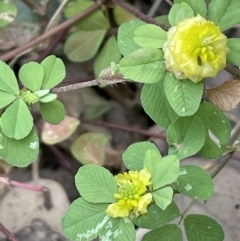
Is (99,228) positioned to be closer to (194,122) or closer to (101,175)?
(101,175)

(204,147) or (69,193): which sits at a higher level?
(204,147)

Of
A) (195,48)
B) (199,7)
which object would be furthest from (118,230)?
(199,7)

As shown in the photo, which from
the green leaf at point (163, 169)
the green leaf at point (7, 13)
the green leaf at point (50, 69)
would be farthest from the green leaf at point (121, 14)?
the green leaf at point (163, 169)

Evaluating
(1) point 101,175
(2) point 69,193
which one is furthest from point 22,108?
(2) point 69,193

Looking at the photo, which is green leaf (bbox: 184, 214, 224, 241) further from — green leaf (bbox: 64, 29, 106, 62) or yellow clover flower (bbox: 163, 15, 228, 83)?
green leaf (bbox: 64, 29, 106, 62)

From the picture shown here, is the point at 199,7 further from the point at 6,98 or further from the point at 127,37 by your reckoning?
the point at 6,98

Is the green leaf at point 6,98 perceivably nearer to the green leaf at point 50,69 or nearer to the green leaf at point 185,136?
the green leaf at point 50,69

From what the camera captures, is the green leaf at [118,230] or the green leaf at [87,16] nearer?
the green leaf at [118,230]
